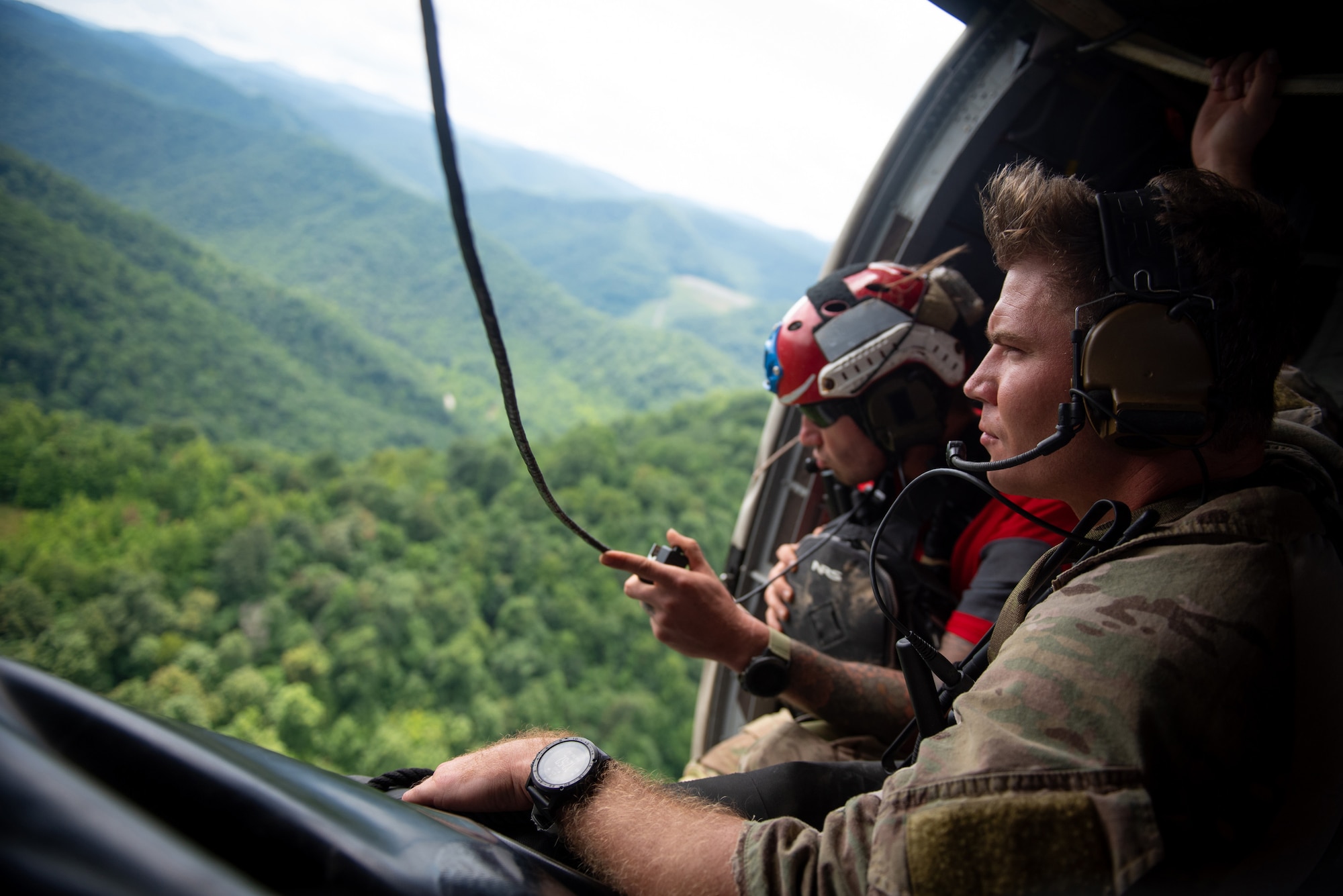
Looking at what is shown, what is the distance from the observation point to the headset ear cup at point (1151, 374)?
3.33 feet

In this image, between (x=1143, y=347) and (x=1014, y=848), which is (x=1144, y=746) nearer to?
(x=1014, y=848)

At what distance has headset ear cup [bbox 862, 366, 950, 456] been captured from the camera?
2.19 metres

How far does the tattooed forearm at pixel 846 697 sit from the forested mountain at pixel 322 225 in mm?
37099

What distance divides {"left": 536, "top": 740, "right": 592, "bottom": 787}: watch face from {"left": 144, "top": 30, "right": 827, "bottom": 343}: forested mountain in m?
54.5

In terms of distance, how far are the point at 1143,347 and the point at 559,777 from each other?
1.28 m

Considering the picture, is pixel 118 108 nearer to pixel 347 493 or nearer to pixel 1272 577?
pixel 347 493

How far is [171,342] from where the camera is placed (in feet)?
105

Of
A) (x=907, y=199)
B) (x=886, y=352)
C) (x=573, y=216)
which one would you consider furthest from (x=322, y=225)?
(x=886, y=352)

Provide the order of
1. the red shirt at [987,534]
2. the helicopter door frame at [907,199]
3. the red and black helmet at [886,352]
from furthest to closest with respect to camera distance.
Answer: the helicopter door frame at [907,199] → the red and black helmet at [886,352] → the red shirt at [987,534]

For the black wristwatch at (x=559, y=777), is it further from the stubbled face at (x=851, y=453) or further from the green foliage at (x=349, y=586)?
the green foliage at (x=349, y=586)

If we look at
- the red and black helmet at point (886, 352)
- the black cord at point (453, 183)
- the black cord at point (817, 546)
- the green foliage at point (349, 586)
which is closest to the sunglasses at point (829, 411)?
the red and black helmet at point (886, 352)

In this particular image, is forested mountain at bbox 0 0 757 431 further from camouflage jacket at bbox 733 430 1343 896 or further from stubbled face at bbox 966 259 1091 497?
camouflage jacket at bbox 733 430 1343 896

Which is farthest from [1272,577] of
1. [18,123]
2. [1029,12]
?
[18,123]

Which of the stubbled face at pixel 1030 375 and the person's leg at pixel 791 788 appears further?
the person's leg at pixel 791 788
